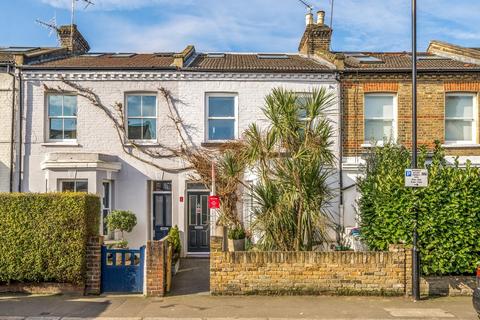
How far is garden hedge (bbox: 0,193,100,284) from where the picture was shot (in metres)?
9.57

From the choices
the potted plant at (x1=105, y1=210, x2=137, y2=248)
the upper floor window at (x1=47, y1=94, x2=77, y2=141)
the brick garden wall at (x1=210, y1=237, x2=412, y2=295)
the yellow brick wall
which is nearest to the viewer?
the brick garden wall at (x1=210, y1=237, x2=412, y2=295)

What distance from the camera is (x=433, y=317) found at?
8.19 meters

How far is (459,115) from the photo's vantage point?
14594 millimetres

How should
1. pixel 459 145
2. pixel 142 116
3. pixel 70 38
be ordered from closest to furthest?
pixel 459 145
pixel 142 116
pixel 70 38

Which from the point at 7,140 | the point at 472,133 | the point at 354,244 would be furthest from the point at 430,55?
the point at 7,140

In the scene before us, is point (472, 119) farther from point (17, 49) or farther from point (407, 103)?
point (17, 49)

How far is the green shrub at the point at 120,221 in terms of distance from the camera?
1315 cm

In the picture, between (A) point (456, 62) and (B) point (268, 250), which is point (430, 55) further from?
(B) point (268, 250)

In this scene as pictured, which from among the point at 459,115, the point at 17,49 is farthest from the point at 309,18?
the point at 17,49

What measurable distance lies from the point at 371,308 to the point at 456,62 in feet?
35.8

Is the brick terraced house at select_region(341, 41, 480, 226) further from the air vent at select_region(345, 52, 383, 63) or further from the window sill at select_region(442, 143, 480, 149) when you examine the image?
the air vent at select_region(345, 52, 383, 63)

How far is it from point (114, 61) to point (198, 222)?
6.74 meters

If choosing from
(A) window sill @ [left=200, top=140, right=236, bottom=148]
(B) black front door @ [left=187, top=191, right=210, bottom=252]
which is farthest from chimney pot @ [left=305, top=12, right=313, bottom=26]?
(B) black front door @ [left=187, top=191, right=210, bottom=252]

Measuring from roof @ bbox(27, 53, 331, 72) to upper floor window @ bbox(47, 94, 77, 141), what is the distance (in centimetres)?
108
